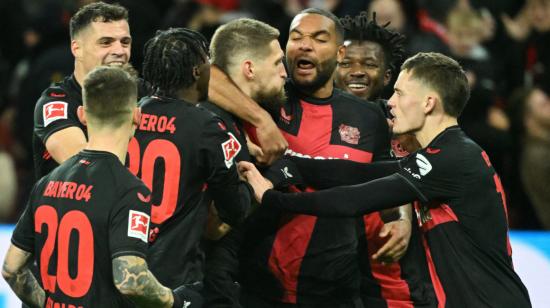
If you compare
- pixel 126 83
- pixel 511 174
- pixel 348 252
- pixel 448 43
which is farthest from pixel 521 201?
pixel 126 83

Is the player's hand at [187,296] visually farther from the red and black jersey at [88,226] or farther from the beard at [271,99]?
the beard at [271,99]

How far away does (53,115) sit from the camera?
5.14 m

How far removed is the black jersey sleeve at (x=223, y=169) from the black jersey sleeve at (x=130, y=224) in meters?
0.58

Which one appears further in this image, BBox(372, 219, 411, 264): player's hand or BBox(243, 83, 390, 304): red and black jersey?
BBox(372, 219, 411, 264): player's hand

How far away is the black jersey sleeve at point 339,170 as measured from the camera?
17.4 feet

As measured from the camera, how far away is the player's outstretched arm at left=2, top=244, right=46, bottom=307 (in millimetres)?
4293

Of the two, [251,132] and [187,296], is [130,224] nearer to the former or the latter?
[187,296]

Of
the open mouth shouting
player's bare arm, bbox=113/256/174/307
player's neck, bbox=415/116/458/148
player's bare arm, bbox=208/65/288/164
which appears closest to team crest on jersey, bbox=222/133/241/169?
player's bare arm, bbox=208/65/288/164

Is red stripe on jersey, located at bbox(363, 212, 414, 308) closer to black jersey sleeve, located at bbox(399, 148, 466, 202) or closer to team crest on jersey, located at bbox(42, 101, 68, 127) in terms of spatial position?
black jersey sleeve, located at bbox(399, 148, 466, 202)

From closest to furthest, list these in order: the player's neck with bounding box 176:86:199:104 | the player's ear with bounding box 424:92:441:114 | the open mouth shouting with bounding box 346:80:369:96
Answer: the player's neck with bounding box 176:86:199:104 < the player's ear with bounding box 424:92:441:114 < the open mouth shouting with bounding box 346:80:369:96

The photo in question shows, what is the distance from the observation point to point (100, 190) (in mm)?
4039

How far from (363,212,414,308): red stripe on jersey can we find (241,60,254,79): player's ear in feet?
3.89

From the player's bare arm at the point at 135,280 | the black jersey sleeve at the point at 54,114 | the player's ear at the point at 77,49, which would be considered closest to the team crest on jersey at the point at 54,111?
the black jersey sleeve at the point at 54,114

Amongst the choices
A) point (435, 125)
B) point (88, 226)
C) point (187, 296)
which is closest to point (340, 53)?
point (435, 125)
